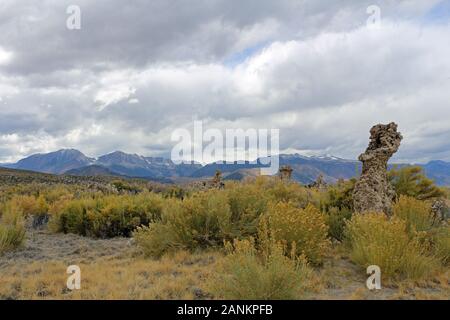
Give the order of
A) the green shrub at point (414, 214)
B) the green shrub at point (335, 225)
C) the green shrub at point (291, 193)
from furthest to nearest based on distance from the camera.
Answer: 1. the green shrub at point (291, 193)
2. the green shrub at point (335, 225)
3. the green shrub at point (414, 214)

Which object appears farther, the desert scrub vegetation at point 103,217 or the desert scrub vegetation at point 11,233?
the desert scrub vegetation at point 103,217

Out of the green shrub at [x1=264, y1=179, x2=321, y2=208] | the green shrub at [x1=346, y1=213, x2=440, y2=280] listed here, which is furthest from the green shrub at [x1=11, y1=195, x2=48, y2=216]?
the green shrub at [x1=346, y1=213, x2=440, y2=280]

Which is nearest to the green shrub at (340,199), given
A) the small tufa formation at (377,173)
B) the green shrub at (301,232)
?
the small tufa formation at (377,173)

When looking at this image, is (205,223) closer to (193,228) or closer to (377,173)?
(193,228)

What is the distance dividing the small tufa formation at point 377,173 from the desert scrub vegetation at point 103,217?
6.03m

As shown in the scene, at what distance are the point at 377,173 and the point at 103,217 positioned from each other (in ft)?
25.9

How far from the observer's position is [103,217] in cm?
1253

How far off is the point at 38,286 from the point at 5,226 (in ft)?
14.9

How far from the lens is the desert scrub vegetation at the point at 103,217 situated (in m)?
12.5

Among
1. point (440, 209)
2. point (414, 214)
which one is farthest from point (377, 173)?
point (440, 209)

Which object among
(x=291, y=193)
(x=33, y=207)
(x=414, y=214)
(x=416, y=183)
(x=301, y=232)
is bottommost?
(x=33, y=207)

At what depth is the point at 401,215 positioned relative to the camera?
8.47 metres

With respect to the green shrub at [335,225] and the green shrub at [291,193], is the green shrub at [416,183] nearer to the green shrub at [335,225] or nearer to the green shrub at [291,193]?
the green shrub at [291,193]
